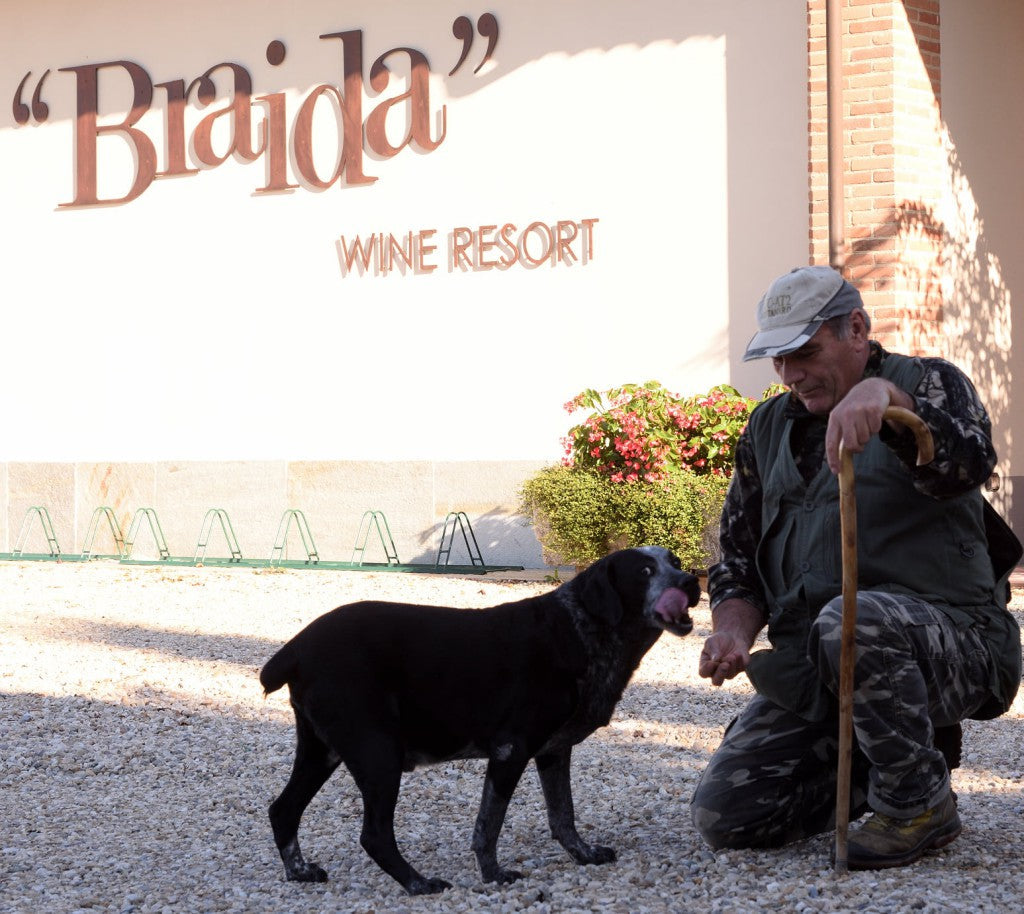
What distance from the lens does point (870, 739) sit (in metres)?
3.90

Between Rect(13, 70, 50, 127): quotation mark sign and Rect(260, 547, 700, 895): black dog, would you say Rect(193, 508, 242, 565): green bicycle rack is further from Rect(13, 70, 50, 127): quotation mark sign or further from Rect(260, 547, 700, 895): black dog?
Rect(260, 547, 700, 895): black dog

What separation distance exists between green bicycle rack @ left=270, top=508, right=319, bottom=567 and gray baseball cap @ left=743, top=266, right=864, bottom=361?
9.81 meters

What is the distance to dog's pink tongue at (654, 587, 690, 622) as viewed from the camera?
4.13m

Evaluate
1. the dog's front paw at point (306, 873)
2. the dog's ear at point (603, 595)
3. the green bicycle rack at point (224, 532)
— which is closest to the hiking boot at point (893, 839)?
the dog's ear at point (603, 595)

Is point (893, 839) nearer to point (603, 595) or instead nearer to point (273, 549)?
point (603, 595)

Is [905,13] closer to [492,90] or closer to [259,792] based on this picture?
[492,90]

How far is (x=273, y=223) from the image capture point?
13.7 m

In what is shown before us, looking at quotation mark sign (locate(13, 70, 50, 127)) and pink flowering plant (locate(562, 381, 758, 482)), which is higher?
quotation mark sign (locate(13, 70, 50, 127))

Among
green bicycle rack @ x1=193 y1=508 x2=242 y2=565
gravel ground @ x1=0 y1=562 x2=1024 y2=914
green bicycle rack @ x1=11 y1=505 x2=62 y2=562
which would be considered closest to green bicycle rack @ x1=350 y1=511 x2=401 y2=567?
green bicycle rack @ x1=193 y1=508 x2=242 y2=565

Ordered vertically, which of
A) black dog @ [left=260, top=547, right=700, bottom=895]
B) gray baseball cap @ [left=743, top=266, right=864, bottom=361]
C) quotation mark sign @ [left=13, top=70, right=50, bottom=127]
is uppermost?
quotation mark sign @ [left=13, top=70, right=50, bottom=127]

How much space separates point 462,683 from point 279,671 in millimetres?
488

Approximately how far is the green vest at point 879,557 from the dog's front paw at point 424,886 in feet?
3.43

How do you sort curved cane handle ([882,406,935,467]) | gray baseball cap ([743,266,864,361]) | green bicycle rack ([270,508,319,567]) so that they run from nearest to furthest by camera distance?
curved cane handle ([882,406,935,467])
gray baseball cap ([743,266,864,361])
green bicycle rack ([270,508,319,567])

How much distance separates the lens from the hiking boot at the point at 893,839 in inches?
155
